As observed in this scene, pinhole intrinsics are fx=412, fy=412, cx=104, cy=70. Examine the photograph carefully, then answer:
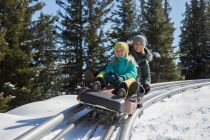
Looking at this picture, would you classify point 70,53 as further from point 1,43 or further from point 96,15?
point 1,43

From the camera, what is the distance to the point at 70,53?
27500 millimetres

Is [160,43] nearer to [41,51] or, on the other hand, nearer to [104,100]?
[41,51]

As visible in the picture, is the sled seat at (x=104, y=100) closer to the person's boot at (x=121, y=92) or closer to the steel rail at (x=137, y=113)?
the person's boot at (x=121, y=92)

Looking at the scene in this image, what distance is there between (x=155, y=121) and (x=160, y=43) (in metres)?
30.2

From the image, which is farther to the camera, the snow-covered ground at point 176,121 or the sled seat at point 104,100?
the sled seat at point 104,100

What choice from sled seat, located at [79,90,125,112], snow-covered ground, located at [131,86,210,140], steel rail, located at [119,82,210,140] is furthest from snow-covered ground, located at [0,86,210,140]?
sled seat, located at [79,90,125,112]

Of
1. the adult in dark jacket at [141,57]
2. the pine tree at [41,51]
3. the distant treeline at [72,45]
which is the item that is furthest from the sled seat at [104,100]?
the pine tree at [41,51]

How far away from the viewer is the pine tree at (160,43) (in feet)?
120

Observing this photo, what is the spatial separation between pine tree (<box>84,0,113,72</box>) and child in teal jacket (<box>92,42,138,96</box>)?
58.6 ft

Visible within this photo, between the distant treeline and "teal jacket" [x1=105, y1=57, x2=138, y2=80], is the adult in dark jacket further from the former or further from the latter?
the distant treeline

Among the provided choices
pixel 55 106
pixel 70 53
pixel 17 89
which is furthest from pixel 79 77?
pixel 55 106

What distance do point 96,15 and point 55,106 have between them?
779 inches

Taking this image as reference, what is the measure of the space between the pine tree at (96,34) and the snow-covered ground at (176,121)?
1755 cm

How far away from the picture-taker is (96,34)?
27109 millimetres
